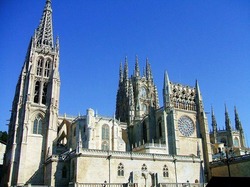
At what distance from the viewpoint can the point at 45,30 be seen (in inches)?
2347

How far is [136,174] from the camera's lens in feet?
121

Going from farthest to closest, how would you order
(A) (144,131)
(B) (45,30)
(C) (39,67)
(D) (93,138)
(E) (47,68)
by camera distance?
(B) (45,30), (A) (144,131), (E) (47,68), (C) (39,67), (D) (93,138)

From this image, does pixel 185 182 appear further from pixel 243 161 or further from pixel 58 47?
pixel 58 47

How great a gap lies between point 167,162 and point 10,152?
25820 millimetres

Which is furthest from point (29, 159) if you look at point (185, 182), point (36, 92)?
point (185, 182)

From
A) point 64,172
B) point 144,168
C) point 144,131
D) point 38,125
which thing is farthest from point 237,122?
point 64,172

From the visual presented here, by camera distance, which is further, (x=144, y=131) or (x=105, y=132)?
(x=144, y=131)

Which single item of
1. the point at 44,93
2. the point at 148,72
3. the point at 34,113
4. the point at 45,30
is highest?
the point at 45,30

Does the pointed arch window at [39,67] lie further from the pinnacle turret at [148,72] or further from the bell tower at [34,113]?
the pinnacle turret at [148,72]

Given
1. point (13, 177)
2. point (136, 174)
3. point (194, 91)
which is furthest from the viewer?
point (194, 91)

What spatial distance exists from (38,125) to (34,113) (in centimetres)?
228

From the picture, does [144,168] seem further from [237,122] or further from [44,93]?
[237,122]

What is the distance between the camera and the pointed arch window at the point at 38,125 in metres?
48.1

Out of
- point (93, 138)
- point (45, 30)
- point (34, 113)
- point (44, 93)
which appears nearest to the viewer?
point (93, 138)
